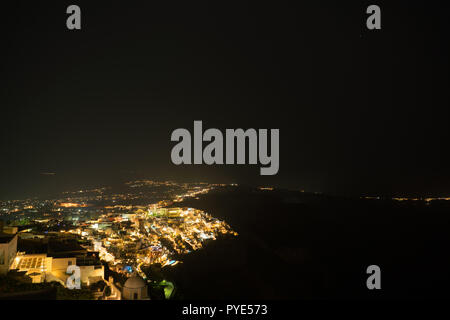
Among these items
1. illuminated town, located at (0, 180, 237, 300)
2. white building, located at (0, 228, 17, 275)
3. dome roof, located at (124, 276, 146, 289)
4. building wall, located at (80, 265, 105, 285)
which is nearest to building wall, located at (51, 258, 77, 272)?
illuminated town, located at (0, 180, 237, 300)

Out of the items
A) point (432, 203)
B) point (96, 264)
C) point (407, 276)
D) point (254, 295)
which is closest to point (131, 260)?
point (96, 264)

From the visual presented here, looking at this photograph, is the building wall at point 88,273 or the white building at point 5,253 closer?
the white building at point 5,253

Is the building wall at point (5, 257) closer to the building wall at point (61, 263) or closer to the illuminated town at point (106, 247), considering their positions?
the illuminated town at point (106, 247)

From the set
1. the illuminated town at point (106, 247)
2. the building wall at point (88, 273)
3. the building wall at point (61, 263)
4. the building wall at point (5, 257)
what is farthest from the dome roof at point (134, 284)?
the building wall at point (5, 257)

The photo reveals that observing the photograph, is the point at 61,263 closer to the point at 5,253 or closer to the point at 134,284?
the point at 5,253

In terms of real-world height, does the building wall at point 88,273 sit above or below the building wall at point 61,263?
below

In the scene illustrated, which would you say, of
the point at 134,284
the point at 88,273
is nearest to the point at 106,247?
the point at 88,273

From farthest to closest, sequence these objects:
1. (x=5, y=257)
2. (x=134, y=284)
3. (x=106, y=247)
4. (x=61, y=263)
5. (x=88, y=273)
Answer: (x=106, y=247) < (x=88, y=273) < (x=61, y=263) < (x=134, y=284) < (x=5, y=257)

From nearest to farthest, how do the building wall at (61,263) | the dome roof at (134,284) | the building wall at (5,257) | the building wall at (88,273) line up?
the building wall at (5,257), the dome roof at (134,284), the building wall at (61,263), the building wall at (88,273)

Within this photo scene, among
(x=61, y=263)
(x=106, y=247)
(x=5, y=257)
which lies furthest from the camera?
(x=106, y=247)

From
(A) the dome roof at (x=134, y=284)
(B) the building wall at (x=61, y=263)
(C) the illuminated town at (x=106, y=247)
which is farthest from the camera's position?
(B) the building wall at (x=61, y=263)

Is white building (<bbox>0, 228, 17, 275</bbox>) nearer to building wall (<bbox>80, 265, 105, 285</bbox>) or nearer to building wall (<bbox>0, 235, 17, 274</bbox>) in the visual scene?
building wall (<bbox>0, 235, 17, 274</bbox>)
